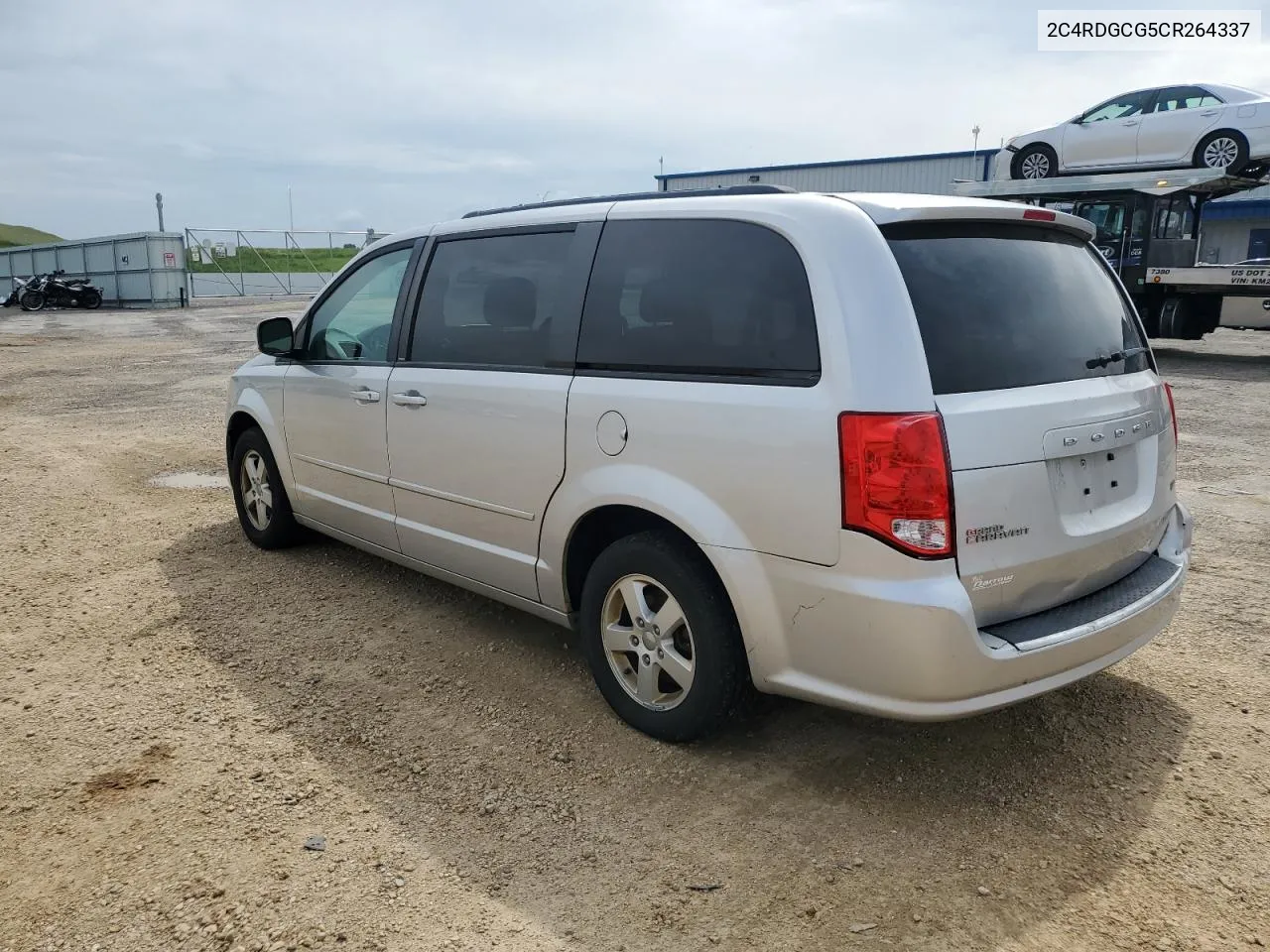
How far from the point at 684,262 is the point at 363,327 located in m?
2.07

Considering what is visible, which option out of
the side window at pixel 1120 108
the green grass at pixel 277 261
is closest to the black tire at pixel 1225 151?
the side window at pixel 1120 108

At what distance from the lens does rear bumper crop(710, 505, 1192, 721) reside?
8.73 feet

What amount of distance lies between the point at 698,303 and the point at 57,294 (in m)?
32.7

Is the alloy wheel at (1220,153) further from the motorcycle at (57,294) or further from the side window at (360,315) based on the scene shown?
the motorcycle at (57,294)

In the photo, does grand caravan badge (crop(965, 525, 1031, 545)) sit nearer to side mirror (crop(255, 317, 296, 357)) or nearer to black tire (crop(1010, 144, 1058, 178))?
side mirror (crop(255, 317, 296, 357))

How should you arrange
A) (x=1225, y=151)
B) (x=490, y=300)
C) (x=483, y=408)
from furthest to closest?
1. (x=1225, y=151)
2. (x=490, y=300)
3. (x=483, y=408)

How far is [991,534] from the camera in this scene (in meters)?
2.72

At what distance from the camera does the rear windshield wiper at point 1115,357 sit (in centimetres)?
318

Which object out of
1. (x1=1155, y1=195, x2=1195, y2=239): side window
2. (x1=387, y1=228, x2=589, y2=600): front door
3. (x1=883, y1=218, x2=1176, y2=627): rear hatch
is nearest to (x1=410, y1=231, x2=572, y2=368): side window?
(x1=387, y1=228, x2=589, y2=600): front door

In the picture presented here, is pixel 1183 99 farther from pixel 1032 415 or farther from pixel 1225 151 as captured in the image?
pixel 1032 415

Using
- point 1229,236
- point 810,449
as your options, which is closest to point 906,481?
point 810,449

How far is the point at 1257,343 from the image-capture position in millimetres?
19578

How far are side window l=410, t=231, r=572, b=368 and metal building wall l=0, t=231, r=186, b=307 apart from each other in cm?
3044

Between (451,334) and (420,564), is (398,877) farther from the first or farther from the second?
(451,334)
